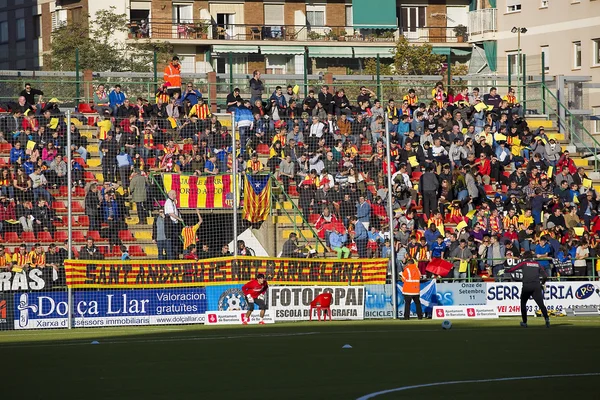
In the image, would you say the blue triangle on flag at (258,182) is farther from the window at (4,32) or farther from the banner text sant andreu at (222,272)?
the window at (4,32)

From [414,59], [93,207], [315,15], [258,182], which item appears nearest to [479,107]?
[258,182]

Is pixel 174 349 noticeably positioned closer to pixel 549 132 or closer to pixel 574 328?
pixel 574 328

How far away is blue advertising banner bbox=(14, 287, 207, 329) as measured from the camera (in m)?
27.9

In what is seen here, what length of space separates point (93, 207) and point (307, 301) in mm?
5942

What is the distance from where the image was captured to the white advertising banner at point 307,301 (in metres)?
29.6

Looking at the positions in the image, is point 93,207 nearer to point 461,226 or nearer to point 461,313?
point 461,313

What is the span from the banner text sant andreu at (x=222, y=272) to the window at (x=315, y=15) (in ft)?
163

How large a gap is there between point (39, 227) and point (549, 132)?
1959 cm

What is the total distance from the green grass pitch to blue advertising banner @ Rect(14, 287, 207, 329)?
37.5 inches

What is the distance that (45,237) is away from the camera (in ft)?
94.7

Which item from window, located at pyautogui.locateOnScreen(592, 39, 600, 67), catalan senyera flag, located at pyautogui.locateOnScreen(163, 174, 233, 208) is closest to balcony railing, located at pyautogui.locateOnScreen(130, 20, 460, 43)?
window, located at pyautogui.locateOnScreen(592, 39, 600, 67)

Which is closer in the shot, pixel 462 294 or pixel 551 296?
pixel 462 294

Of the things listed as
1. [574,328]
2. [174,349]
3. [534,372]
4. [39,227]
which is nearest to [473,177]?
[574,328]

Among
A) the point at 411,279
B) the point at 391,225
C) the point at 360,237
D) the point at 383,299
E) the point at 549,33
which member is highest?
the point at 549,33
